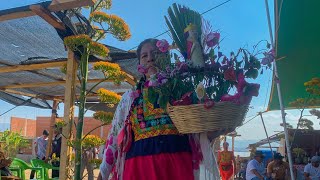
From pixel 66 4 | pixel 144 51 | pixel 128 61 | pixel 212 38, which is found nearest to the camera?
pixel 212 38

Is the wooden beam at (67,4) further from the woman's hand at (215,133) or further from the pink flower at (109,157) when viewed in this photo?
the woman's hand at (215,133)

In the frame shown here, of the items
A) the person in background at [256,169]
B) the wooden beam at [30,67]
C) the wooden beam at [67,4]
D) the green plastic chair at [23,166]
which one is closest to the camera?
the wooden beam at [67,4]

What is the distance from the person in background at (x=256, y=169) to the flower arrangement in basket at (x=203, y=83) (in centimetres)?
617

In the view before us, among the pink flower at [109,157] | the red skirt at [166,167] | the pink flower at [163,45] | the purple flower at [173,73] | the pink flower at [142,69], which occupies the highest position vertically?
the pink flower at [163,45]

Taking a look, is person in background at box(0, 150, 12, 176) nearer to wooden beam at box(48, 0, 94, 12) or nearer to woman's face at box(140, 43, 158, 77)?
wooden beam at box(48, 0, 94, 12)

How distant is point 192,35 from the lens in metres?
1.75

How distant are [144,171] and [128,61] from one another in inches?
144

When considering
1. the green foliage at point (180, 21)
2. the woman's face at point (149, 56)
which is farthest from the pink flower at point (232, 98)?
the woman's face at point (149, 56)

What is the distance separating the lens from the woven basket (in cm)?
154

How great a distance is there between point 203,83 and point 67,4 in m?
2.31

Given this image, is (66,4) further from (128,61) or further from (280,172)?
(280,172)

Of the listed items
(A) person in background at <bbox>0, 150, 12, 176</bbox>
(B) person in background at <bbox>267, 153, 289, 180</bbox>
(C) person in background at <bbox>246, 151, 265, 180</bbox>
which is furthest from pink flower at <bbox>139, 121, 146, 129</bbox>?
(C) person in background at <bbox>246, 151, 265, 180</bbox>

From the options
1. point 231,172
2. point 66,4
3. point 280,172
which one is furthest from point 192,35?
point 231,172

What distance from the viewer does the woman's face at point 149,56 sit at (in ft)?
6.37
